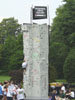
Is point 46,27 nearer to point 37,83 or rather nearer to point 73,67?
point 37,83

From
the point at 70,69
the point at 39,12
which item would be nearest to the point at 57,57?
the point at 70,69

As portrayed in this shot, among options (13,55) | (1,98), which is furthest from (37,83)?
(13,55)

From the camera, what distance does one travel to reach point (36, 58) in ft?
66.6

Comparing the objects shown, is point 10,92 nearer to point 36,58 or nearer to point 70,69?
point 36,58

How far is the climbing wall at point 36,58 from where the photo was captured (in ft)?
66.4

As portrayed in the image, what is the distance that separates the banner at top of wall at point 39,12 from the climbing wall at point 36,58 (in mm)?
643

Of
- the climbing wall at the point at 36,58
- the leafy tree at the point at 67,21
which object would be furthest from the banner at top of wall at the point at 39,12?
the leafy tree at the point at 67,21

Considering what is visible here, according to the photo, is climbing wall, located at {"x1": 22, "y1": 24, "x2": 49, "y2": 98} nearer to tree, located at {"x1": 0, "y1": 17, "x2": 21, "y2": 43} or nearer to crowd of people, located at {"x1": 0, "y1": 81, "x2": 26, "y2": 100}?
crowd of people, located at {"x1": 0, "y1": 81, "x2": 26, "y2": 100}

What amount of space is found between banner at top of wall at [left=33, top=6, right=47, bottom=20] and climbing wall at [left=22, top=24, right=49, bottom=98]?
2.11 feet

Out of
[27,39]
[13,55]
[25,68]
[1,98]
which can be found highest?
[27,39]

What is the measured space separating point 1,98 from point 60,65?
4237cm

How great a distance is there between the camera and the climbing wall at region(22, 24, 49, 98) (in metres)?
20.2

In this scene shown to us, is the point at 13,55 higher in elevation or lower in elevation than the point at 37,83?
lower

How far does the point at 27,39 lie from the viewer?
68.2 ft
